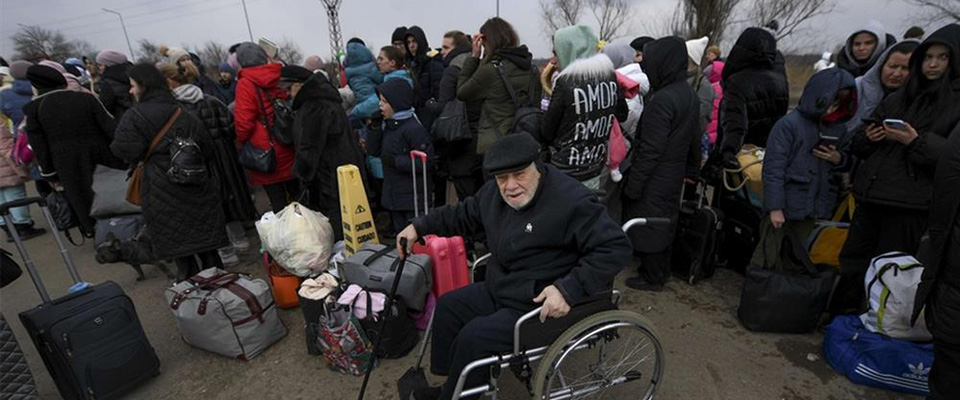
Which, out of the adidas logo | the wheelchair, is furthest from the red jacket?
the adidas logo

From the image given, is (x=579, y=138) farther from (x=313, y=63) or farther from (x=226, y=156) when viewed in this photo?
(x=313, y=63)

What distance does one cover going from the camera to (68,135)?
3838 mm

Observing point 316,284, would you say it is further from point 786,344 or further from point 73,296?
point 786,344

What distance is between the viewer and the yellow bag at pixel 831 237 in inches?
116

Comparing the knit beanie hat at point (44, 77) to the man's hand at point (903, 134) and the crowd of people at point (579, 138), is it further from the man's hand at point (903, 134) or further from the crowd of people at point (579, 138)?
the man's hand at point (903, 134)

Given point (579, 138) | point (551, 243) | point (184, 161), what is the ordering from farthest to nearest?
1. point (184, 161)
2. point (579, 138)
3. point (551, 243)

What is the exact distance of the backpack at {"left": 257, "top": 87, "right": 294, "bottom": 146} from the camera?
12.3 ft

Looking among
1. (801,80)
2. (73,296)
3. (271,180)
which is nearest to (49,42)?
(271,180)

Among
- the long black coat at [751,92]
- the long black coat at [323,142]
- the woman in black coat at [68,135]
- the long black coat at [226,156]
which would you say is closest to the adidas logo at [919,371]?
→ the long black coat at [751,92]

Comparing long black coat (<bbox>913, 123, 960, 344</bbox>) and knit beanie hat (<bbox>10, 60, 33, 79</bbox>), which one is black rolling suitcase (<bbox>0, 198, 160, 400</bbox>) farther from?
long black coat (<bbox>913, 123, 960, 344</bbox>)

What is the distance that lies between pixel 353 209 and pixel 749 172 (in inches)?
116

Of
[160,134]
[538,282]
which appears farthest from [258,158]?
[538,282]

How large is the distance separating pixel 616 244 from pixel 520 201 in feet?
1.46

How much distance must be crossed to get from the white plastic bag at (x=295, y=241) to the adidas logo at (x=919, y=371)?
11.7 feet
